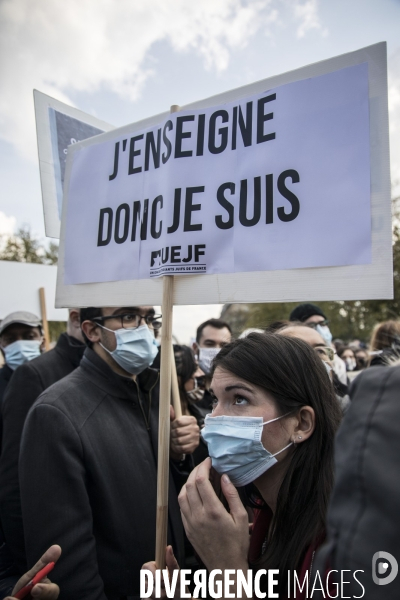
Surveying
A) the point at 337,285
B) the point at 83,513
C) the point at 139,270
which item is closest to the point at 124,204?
the point at 139,270

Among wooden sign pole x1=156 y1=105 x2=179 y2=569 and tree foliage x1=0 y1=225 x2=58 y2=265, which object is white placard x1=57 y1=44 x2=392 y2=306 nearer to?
wooden sign pole x1=156 y1=105 x2=179 y2=569

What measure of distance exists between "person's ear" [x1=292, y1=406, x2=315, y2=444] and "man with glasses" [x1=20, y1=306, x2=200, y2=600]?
93cm

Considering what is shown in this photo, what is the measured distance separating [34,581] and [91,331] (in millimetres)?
1381

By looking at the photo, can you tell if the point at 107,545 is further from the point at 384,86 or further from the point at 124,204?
the point at 384,86

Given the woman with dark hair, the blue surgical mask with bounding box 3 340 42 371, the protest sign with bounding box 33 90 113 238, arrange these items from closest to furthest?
the woman with dark hair, the protest sign with bounding box 33 90 113 238, the blue surgical mask with bounding box 3 340 42 371

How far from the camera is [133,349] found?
271 cm

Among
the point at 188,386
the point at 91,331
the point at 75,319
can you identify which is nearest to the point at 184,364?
the point at 188,386

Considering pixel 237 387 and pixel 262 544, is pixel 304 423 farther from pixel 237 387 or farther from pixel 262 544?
pixel 262 544

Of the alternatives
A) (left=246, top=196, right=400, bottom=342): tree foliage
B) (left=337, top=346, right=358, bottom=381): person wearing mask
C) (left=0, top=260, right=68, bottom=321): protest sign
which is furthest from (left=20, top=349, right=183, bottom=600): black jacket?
(left=246, top=196, right=400, bottom=342): tree foliage

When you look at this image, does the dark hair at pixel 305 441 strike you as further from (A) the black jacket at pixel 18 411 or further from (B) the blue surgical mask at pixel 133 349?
(A) the black jacket at pixel 18 411

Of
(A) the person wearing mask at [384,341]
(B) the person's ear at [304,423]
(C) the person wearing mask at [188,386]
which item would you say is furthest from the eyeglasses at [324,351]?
(B) the person's ear at [304,423]

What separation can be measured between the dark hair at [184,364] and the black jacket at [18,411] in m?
0.88

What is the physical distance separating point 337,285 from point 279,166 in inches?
20.5

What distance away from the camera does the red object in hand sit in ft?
5.67
